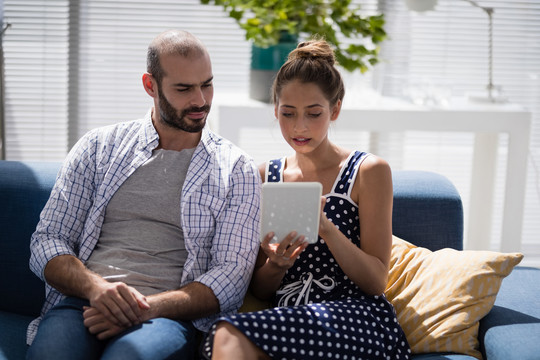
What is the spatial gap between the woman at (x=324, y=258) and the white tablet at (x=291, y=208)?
26 millimetres

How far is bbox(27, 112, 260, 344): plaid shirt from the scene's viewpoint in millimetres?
1987

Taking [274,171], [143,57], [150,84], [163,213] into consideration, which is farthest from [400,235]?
[143,57]

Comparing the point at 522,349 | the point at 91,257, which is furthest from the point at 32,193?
the point at 522,349

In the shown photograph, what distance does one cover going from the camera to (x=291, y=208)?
69.9 inches

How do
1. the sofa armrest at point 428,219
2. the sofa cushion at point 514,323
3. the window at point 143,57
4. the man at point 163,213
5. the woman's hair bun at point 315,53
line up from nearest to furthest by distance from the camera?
the sofa cushion at point 514,323, the man at point 163,213, the woman's hair bun at point 315,53, the sofa armrest at point 428,219, the window at point 143,57

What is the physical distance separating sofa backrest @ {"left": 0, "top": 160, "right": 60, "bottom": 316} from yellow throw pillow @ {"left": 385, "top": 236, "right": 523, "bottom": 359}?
109 cm

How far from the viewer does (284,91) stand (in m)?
2.03

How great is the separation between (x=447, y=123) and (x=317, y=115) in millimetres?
1255

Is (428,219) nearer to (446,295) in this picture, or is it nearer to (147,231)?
(446,295)

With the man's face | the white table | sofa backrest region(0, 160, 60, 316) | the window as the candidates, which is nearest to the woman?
the man's face

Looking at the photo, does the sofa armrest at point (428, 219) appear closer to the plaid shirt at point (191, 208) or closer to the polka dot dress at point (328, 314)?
the polka dot dress at point (328, 314)

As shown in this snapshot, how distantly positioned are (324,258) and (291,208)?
11.8 inches

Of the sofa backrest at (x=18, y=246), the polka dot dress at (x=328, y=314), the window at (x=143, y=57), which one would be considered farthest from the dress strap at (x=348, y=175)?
the window at (x=143, y=57)

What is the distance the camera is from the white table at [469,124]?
3.00m
